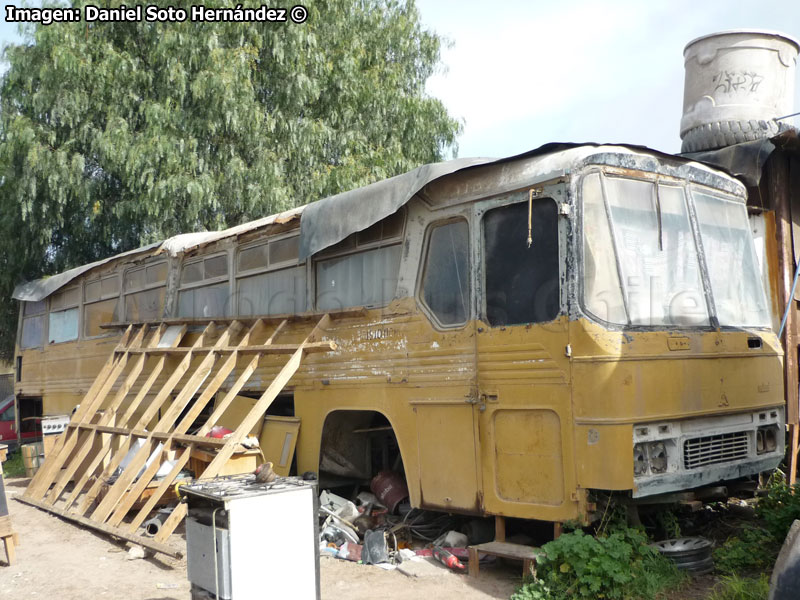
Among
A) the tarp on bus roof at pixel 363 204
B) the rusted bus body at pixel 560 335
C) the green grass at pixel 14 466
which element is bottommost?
the green grass at pixel 14 466

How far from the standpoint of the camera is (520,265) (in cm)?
554

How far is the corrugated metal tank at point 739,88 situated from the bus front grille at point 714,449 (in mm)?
3721

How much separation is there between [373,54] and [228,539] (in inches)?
509

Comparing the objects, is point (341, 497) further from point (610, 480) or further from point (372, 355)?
point (610, 480)

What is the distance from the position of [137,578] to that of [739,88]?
7.25m

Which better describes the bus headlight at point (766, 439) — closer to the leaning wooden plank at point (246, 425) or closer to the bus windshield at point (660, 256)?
the bus windshield at point (660, 256)

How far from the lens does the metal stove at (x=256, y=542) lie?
4180mm

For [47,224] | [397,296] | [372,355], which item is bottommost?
[372,355]

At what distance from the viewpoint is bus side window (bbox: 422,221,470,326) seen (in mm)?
5922

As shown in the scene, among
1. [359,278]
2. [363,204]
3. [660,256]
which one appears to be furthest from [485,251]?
[359,278]

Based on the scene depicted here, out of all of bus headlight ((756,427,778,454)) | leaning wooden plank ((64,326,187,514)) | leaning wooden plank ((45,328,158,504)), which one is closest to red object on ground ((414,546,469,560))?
bus headlight ((756,427,778,454))

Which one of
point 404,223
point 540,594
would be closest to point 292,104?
point 404,223

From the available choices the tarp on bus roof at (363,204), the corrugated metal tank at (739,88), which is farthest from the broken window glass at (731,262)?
the corrugated metal tank at (739,88)

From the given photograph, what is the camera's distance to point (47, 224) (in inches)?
554
